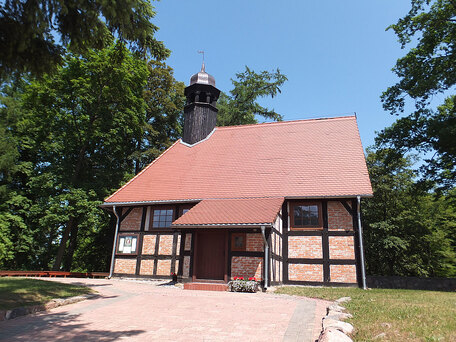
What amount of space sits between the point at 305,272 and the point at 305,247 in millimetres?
989

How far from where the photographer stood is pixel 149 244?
15422 mm

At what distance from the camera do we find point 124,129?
21438mm

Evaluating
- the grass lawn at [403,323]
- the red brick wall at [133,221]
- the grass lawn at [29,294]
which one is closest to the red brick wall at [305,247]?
the grass lawn at [403,323]

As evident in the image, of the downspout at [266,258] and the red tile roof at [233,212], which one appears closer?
the downspout at [266,258]

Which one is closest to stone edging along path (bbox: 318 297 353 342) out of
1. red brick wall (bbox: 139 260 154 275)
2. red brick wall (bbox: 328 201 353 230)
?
red brick wall (bbox: 328 201 353 230)

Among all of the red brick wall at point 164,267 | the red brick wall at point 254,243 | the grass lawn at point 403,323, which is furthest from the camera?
the red brick wall at point 164,267

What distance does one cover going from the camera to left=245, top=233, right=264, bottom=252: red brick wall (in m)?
12.7

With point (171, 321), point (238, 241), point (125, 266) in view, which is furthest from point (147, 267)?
point (171, 321)

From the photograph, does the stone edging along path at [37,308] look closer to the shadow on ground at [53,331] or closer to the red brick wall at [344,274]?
the shadow on ground at [53,331]

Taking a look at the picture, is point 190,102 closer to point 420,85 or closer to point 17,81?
point 420,85

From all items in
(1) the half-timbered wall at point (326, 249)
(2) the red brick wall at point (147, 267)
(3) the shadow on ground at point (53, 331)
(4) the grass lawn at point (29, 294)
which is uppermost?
(1) the half-timbered wall at point (326, 249)

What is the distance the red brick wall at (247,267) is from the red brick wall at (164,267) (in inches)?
135

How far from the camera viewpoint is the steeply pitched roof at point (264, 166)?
14477 millimetres

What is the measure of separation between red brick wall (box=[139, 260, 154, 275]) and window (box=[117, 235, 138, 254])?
0.75 meters
